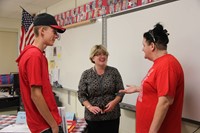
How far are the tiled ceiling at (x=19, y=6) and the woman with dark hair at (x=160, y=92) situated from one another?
3264mm

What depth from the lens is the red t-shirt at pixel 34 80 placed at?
137 centimetres

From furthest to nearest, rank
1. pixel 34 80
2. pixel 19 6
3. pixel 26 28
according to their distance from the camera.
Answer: pixel 19 6
pixel 26 28
pixel 34 80

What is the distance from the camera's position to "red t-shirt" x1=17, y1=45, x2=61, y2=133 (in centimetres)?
137

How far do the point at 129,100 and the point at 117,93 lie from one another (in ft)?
1.16

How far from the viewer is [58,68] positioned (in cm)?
440

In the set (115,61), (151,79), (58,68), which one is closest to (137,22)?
(115,61)

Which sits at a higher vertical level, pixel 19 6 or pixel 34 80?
pixel 19 6

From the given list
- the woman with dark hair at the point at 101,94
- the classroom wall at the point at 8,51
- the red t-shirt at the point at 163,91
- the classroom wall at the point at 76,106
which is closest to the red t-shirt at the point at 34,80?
the red t-shirt at the point at 163,91

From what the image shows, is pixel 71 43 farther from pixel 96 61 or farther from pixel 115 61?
pixel 96 61

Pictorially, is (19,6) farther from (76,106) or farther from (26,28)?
(76,106)

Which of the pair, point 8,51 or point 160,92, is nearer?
point 160,92

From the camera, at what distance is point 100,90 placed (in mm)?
2230

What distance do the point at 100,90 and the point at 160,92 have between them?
90 centimetres

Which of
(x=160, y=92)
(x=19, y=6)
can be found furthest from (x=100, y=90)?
(x=19, y=6)
